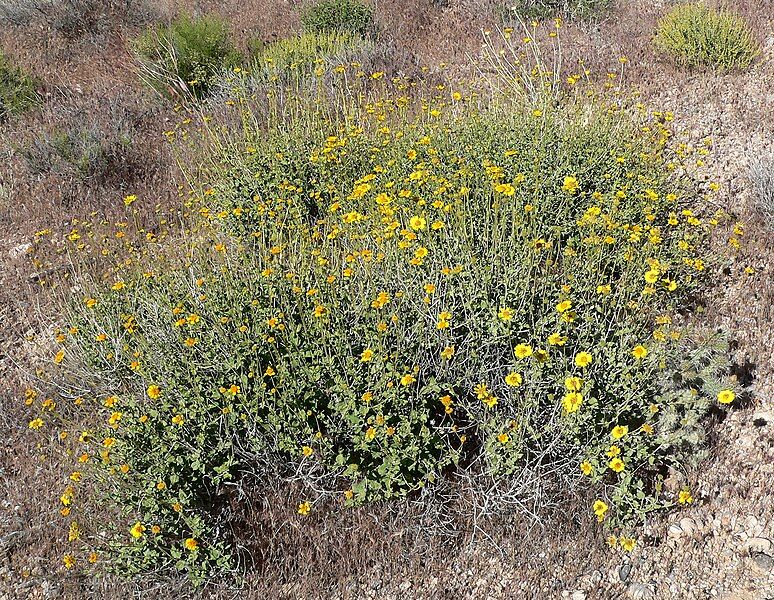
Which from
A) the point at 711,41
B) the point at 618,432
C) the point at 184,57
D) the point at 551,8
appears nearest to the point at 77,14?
the point at 184,57

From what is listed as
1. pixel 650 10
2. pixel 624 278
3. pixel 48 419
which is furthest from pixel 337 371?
pixel 650 10

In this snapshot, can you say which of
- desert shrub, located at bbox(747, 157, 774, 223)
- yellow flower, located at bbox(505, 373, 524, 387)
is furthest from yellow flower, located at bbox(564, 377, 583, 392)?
desert shrub, located at bbox(747, 157, 774, 223)

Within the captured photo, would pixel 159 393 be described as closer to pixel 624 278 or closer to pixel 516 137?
pixel 624 278

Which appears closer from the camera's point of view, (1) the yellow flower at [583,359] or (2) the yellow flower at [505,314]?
(1) the yellow flower at [583,359]

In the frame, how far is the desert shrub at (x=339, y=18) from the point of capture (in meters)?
7.41

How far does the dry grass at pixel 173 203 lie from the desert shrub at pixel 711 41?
0.62 feet

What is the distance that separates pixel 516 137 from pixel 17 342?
3.61 m

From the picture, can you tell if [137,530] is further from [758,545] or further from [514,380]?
[758,545]

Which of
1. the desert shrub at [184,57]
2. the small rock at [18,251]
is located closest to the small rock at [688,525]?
the small rock at [18,251]

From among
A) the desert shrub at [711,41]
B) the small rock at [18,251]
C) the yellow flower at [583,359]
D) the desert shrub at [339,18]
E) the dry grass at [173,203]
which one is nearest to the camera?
the yellow flower at [583,359]

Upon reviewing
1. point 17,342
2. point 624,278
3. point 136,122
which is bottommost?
point 17,342

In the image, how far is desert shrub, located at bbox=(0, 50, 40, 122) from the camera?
6770 mm

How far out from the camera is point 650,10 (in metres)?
7.28

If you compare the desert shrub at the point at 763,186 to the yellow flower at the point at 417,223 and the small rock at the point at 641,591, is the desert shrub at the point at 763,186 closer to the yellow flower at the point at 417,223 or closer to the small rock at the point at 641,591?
the yellow flower at the point at 417,223
